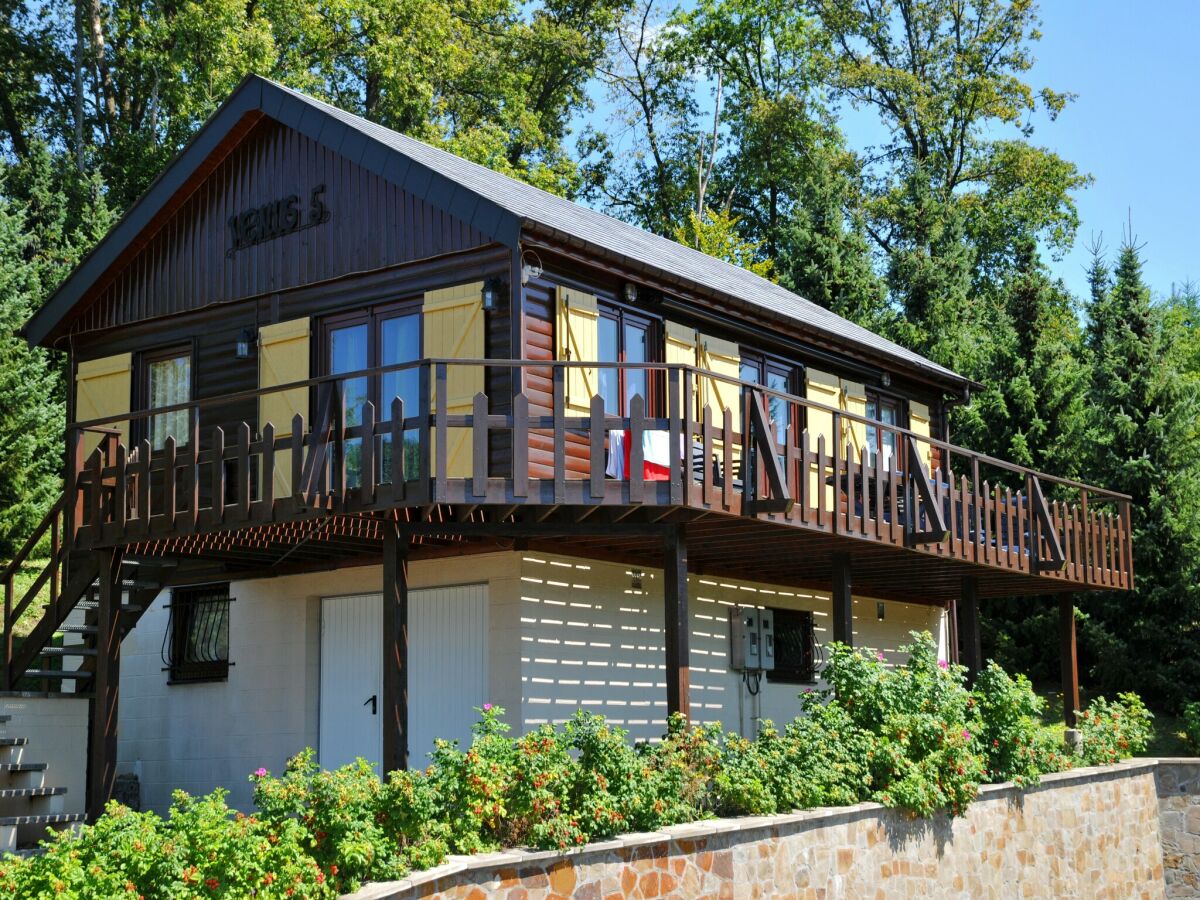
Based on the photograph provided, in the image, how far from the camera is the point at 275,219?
54.3ft

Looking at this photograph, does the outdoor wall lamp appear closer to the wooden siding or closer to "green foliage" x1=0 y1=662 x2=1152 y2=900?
the wooden siding

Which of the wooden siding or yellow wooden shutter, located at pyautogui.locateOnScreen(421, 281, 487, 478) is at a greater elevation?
the wooden siding

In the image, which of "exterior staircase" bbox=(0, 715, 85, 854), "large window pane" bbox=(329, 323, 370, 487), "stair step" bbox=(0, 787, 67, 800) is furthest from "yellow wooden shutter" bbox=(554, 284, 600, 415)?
"exterior staircase" bbox=(0, 715, 85, 854)

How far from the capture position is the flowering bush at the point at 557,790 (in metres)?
7.58

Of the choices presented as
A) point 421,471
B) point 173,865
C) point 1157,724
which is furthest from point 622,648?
point 1157,724

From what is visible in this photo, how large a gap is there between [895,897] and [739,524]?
357cm

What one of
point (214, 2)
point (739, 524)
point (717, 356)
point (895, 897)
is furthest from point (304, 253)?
point (214, 2)

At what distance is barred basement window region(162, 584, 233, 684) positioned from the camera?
1666 centimetres

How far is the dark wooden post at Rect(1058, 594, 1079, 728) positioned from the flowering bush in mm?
4687

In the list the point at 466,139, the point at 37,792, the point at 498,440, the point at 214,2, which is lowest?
the point at 37,792

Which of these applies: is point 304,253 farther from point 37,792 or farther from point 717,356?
point 37,792

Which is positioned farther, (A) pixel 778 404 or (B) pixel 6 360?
(B) pixel 6 360

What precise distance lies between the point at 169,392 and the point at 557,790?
9.38 metres

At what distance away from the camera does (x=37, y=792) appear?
13.0 meters
